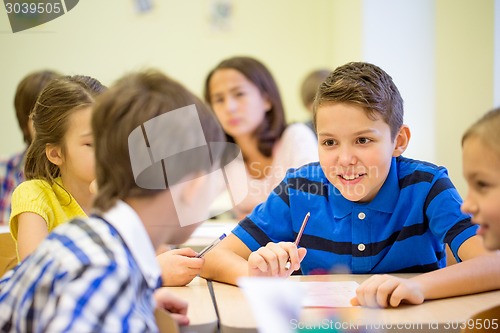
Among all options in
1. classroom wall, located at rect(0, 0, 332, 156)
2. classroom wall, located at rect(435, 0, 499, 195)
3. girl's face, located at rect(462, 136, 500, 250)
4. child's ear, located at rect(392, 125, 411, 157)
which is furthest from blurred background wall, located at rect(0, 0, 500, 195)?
girl's face, located at rect(462, 136, 500, 250)

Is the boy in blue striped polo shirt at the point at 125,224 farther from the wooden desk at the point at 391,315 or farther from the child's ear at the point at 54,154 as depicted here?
the child's ear at the point at 54,154

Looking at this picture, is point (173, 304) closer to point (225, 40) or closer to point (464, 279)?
point (464, 279)

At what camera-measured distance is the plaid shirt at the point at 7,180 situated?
3070 mm

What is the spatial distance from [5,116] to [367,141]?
11.9 ft

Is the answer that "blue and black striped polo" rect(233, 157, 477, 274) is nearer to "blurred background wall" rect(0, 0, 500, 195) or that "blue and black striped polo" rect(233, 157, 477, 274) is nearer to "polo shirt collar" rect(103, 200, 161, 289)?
"polo shirt collar" rect(103, 200, 161, 289)

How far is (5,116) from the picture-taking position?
4512 mm

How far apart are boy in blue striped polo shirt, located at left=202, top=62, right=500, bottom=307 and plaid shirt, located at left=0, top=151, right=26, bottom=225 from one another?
181 centimetres

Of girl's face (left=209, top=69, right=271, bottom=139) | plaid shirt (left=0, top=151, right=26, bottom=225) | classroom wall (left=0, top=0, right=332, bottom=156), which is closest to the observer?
girl's face (left=209, top=69, right=271, bottom=139)

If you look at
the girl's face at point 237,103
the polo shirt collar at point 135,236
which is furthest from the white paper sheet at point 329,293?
the girl's face at point 237,103

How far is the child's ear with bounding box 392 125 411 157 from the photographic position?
1627 mm

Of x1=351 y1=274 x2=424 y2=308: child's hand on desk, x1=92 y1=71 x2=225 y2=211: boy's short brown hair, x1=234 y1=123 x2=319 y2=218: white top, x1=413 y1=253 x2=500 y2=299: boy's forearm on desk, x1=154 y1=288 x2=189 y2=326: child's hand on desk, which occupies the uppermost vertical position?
x1=92 y1=71 x2=225 y2=211: boy's short brown hair

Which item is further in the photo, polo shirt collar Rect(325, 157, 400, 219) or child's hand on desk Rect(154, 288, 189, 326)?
polo shirt collar Rect(325, 157, 400, 219)

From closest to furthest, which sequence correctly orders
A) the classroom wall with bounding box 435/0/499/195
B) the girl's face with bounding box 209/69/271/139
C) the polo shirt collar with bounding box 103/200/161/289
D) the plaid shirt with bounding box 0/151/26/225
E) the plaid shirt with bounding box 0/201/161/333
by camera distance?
the plaid shirt with bounding box 0/201/161/333 < the polo shirt collar with bounding box 103/200/161/289 < the classroom wall with bounding box 435/0/499/195 < the girl's face with bounding box 209/69/271/139 < the plaid shirt with bounding box 0/151/26/225

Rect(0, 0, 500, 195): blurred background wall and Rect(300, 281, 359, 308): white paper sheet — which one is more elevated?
Rect(0, 0, 500, 195): blurred background wall
